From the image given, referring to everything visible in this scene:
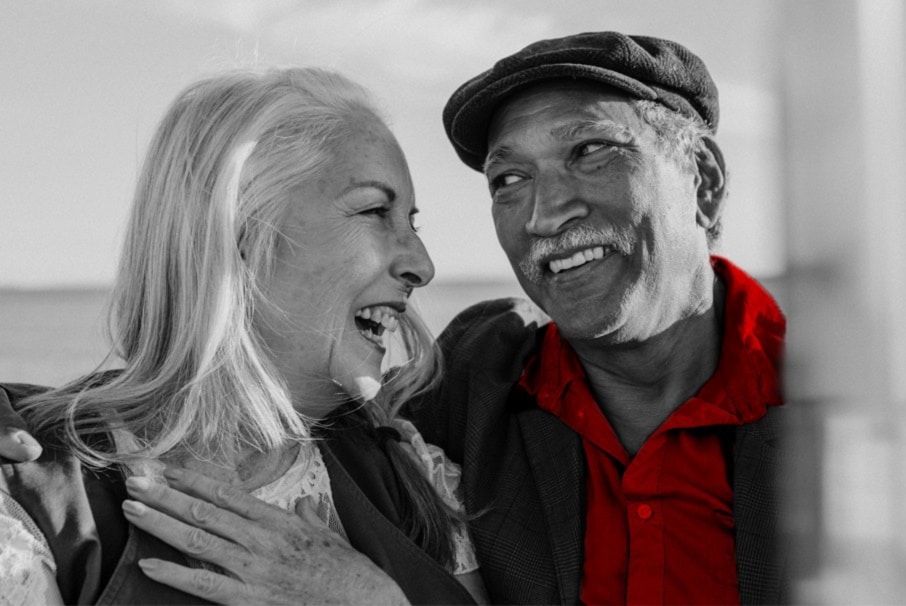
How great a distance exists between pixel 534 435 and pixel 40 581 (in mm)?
1047

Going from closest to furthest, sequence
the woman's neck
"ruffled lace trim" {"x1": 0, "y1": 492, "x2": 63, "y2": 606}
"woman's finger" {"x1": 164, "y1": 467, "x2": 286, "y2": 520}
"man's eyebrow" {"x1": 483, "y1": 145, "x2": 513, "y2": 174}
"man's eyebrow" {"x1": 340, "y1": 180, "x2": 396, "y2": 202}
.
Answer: "ruffled lace trim" {"x1": 0, "y1": 492, "x2": 63, "y2": 606} → "woman's finger" {"x1": 164, "y1": 467, "x2": 286, "y2": 520} → the woman's neck → "man's eyebrow" {"x1": 340, "y1": 180, "x2": 396, "y2": 202} → "man's eyebrow" {"x1": 483, "y1": 145, "x2": 513, "y2": 174}

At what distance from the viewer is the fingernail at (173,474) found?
1.72 meters

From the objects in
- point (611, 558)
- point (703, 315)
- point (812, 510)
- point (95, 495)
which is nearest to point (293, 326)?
point (95, 495)

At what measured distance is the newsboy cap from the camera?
210 cm

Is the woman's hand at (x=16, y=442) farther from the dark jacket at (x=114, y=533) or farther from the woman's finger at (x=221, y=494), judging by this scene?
the woman's finger at (x=221, y=494)

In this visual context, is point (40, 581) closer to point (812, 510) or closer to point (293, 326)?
point (293, 326)

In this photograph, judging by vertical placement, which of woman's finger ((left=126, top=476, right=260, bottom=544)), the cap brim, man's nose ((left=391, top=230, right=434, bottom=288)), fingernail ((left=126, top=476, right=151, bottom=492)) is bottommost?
woman's finger ((left=126, top=476, right=260, bottom=544))

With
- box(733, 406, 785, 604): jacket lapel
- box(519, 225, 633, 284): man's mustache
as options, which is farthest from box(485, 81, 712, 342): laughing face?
box(733, 406, 785, 604): jacket lapel

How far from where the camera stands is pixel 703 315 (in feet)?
7.34

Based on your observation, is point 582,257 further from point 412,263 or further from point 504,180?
point 412,263

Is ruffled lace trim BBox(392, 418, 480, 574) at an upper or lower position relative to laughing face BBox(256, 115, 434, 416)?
lower

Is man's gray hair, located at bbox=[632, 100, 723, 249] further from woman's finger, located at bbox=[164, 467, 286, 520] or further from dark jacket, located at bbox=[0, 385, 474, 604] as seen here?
woman's finger, located at bbox=[164, 467, 286, 520]

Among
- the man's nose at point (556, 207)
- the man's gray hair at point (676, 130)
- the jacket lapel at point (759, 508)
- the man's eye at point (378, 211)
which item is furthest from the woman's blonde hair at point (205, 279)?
the jacket lapel at point (759, 508)

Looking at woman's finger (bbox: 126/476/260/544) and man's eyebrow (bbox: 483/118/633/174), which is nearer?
woman's finger (bbox: 126/476/260/544)
